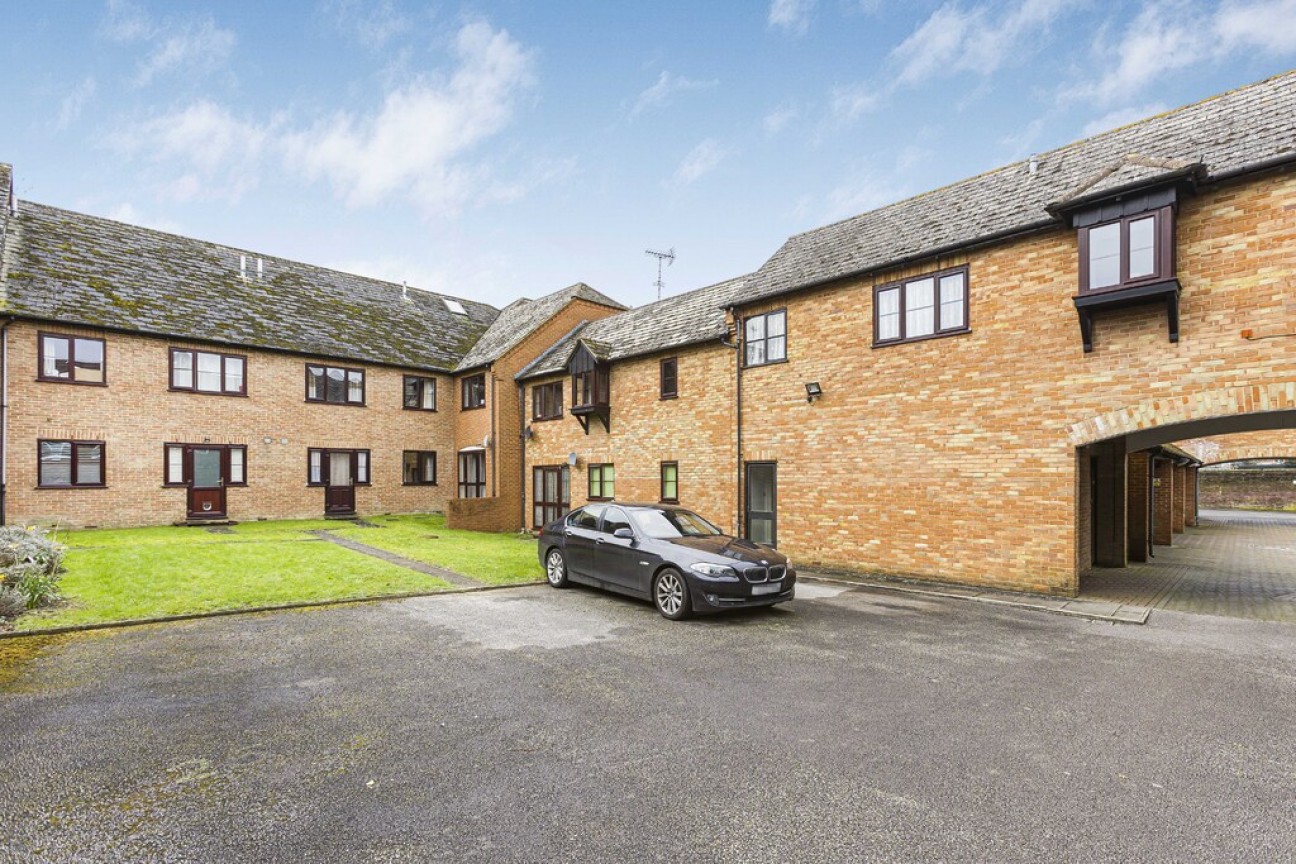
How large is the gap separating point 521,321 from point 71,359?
13.3m

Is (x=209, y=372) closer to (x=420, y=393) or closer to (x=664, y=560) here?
(x=420, y=393)

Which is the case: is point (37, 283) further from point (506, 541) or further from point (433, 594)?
point (433, 594)

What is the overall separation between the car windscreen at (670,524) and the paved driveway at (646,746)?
1.93 m

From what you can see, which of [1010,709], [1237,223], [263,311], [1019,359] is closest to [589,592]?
→ [1010,709]

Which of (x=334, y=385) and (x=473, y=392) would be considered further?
(x=473, y=392)

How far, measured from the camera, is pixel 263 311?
70.9 ft

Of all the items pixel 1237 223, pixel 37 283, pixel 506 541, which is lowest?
pixel 506 541

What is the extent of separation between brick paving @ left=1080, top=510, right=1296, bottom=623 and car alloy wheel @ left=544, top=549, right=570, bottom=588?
8.19 metres

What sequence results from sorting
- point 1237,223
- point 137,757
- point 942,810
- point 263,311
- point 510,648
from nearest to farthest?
point 942,810
point 137,757
point 510,648
point 1237,223
point 263,311

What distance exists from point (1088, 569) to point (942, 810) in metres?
12.2

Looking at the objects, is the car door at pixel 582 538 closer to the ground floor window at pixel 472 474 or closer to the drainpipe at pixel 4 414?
the ground floor window at pixel 472 474

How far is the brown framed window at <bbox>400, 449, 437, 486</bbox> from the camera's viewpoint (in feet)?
77.5

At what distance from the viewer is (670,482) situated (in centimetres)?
1616

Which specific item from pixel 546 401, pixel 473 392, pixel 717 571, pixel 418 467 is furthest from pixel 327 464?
pixel 717 571
